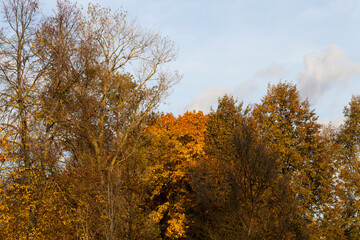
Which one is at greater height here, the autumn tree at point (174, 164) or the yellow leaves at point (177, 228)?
the autumn tree at point (174, 164)

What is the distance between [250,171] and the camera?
2069 centimetres

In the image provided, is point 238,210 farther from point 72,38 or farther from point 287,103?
point 287,103

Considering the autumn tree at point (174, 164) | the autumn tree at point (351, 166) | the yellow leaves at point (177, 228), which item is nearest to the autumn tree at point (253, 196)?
the yellow leaves at point (177, 228)

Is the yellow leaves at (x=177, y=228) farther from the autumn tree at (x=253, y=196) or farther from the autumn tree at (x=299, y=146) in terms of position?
the autumn tree at (x=299, y=146)

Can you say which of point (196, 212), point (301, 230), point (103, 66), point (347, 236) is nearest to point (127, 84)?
point (103, 66)

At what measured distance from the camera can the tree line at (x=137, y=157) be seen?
58.6 ft

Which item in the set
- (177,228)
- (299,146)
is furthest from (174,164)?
(299,146)

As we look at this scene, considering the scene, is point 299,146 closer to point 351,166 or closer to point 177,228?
point 351,166

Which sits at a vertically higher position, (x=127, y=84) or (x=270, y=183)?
(x=127, y=84)

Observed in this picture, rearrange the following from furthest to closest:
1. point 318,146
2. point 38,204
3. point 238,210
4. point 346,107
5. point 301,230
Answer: point 346,107
point 318,146
point 301,230
point 238,210
point 38,204

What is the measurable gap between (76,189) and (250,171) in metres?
9.35

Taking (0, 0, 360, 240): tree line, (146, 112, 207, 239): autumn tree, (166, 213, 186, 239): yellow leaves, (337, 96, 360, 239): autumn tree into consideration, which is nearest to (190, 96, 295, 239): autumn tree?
(0, 0, 360, 240): tree line

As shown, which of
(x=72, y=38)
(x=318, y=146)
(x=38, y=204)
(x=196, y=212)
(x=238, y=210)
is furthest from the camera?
(x=318, y=146)

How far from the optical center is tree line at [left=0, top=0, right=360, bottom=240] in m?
17.9
